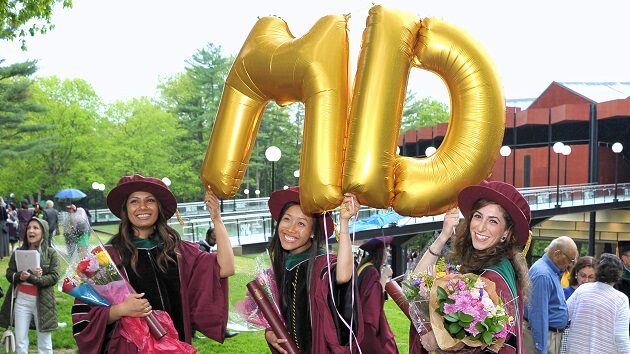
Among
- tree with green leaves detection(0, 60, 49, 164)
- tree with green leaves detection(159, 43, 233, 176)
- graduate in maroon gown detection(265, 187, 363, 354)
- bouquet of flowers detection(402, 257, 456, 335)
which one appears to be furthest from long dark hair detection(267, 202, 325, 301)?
tree with green leaves detection(159, 43, 233, 176)

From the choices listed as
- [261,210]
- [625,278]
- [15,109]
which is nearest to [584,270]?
[625,278]

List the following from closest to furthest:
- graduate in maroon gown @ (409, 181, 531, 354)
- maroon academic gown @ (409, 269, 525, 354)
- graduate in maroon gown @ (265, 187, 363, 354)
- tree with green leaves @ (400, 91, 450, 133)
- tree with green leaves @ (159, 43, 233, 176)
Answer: maroon academic gown @ (409, 269, 525, 354)
graduate in maroon gown @ (409, 181, 531, 354)
graduate in maroon gown @ (265, 187, 363, 354)
tree with green leaves @ (159, 43, 233, 176)
tree with green leaves @ (400, 91, 450, 133)

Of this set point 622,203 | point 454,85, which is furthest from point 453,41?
point 622,203

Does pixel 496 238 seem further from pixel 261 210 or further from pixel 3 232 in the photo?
pixel 261 210

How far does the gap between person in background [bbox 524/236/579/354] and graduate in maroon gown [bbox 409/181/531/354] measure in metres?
2.05

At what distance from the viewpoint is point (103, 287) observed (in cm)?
375

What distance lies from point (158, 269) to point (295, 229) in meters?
0.79

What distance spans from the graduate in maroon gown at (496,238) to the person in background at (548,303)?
6.71 ft

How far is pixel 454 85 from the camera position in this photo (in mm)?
3551

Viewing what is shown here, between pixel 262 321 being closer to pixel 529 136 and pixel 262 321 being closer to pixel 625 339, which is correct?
pixel 625 339

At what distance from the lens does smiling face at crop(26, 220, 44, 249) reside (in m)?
6.53

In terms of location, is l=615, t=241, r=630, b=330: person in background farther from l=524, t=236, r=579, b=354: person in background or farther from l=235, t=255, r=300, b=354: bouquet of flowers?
l=235, t=255, r=300, b=354: bouquet of flowers

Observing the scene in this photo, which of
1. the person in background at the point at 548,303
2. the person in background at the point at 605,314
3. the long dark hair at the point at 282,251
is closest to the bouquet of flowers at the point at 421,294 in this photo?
the long dark hair at the point at 282,251

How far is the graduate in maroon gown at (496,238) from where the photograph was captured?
3342mm
